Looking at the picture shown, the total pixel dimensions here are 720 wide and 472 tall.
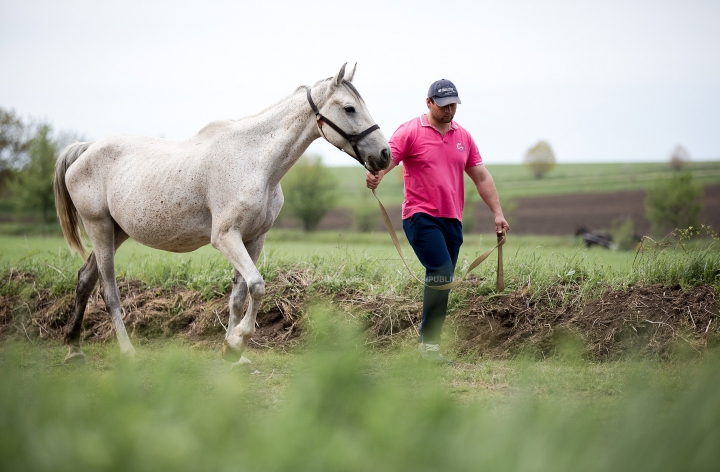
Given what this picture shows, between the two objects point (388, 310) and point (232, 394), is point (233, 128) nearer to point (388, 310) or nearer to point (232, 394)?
point (388, 310)

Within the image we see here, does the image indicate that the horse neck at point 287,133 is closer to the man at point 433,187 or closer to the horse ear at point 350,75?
the horse ear at point 350,75

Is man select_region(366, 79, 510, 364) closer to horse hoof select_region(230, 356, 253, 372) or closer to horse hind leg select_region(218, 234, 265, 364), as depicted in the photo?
horse hind leg select_region(218, 234, 265, 364)

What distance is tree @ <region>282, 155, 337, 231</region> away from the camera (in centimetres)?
5041

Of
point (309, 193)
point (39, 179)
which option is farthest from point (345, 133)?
point (309, 193)

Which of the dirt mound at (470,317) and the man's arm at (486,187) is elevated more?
the man's arm at (486,187)

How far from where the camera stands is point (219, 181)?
5246mm

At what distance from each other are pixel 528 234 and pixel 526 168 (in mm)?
52562

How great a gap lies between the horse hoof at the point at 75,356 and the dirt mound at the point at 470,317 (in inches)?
22.1

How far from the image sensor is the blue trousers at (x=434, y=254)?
5414mm

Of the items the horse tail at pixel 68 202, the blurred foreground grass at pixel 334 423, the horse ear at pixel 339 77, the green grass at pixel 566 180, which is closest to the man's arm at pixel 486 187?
the horse ear at pixel 339 77

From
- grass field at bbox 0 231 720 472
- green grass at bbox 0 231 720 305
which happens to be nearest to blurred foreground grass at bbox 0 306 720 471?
grass field at bbox 0 231 720 472

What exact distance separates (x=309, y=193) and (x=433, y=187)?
151ft

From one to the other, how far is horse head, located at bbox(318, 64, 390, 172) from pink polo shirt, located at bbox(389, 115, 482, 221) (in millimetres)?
372

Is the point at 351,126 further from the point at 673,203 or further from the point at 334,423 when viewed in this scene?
the point at 673,203
